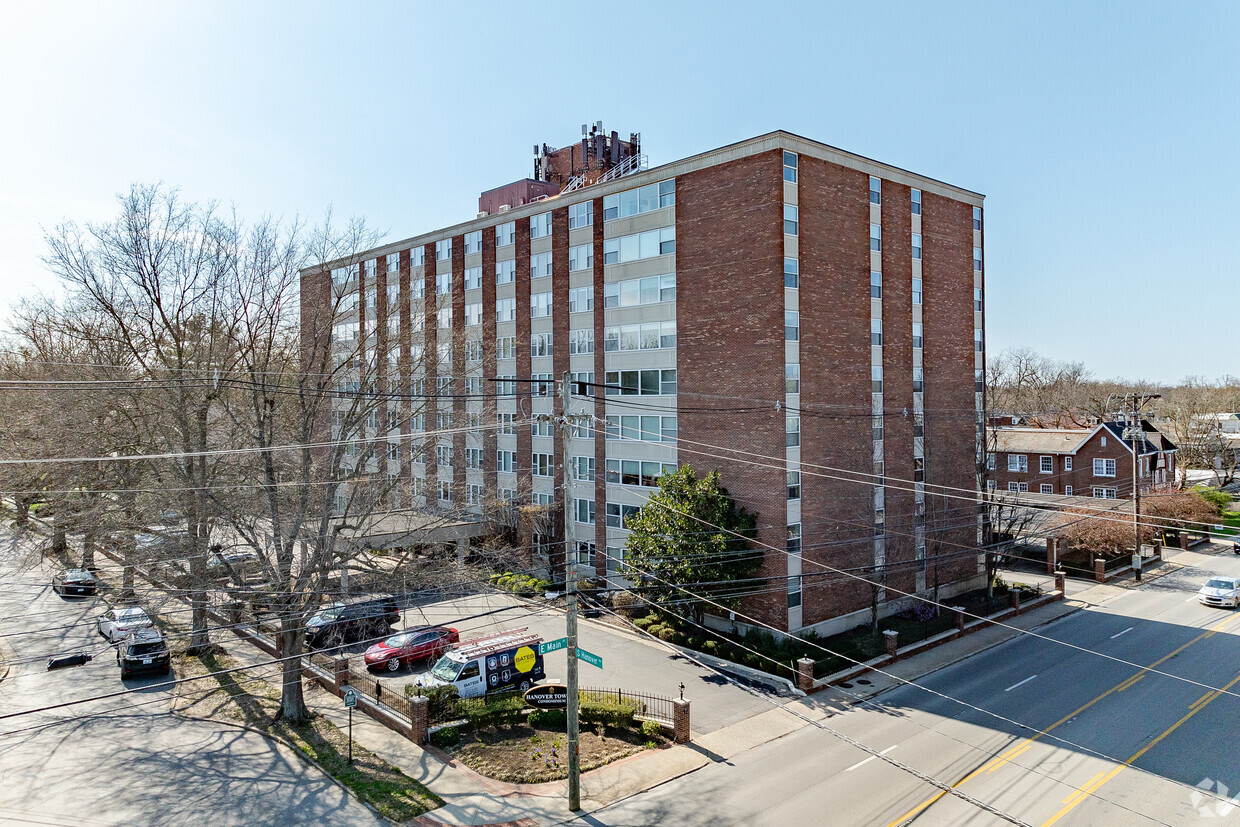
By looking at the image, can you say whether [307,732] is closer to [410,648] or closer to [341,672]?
[341,672]

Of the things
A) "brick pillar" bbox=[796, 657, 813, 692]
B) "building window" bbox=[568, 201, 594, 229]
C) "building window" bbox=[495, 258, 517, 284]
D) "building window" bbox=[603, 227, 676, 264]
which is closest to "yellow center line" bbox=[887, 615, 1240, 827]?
Result: "brick pillar" bbox=[796, 657, 813, 692]

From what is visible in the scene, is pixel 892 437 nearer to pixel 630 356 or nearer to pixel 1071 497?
pixel 630 356

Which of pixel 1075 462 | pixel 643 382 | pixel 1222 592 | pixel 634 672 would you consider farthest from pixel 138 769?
pixel 1075 462

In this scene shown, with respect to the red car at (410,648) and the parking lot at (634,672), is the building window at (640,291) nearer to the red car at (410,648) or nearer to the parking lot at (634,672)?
the parking lot at (634,672)

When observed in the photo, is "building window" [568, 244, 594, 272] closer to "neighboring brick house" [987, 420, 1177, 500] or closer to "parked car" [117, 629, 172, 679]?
"parked car" [117, 629, 172, 679]

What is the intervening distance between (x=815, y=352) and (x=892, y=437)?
6292 millimetres

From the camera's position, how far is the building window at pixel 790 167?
87.3 ft

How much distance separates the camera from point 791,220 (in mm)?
26719

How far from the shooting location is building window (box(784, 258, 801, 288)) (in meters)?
26.5

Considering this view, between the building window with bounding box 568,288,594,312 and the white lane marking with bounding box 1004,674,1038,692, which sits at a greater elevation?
the building window with bounding box 568,288,594,312

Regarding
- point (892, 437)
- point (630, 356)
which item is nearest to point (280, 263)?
point (630, 356)

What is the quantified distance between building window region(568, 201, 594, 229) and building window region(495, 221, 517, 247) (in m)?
4.31

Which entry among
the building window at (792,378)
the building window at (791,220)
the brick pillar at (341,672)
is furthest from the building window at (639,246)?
the brick pillar at (341,672)

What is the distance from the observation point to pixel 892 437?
30359 mm
